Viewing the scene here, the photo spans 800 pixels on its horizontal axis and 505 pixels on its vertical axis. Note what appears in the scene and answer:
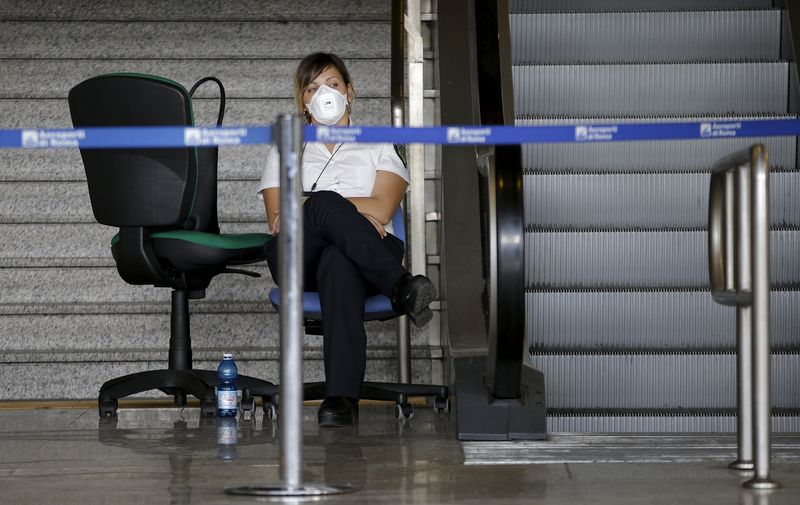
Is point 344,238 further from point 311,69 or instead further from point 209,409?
point 209,409

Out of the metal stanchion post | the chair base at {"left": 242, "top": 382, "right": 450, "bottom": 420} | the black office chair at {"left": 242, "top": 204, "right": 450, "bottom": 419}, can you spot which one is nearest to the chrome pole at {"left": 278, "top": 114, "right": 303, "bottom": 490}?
the metal stanchion post

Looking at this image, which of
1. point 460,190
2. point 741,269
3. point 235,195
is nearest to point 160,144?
point 741,269

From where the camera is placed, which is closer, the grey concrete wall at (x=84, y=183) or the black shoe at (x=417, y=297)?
the black shoe at (x=417, y=297)

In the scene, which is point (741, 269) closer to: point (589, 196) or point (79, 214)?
point (589, 196)

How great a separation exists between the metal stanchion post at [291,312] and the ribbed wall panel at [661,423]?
1.17m

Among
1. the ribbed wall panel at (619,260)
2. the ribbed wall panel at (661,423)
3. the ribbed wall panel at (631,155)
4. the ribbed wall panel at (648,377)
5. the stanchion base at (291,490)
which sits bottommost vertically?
the ribbed wall panel at (661,423)

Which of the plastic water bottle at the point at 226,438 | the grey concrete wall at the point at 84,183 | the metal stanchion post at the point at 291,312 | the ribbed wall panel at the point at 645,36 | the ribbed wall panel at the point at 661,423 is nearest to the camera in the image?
the metal stanchion post at the point at 291,312

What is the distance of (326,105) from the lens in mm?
3842

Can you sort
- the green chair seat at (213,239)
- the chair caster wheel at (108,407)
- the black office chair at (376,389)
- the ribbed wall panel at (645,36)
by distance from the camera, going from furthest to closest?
the ribbed wall panel at (645,36), the chair caster wheel at (108,407), the green chair seat at (213,239), the black office chair at (376,389)

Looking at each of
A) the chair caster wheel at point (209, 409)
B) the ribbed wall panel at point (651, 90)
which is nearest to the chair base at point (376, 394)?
the chair caster wheel at point (209, 409)

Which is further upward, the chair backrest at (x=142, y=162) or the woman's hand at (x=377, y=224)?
the chair backrest at (x=142, y=162)

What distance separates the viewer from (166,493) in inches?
93.0

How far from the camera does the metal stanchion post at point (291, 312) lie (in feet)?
7.37

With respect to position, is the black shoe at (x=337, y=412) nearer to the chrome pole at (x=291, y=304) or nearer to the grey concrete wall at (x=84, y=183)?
the chrome pole at (x=291, y=304)
